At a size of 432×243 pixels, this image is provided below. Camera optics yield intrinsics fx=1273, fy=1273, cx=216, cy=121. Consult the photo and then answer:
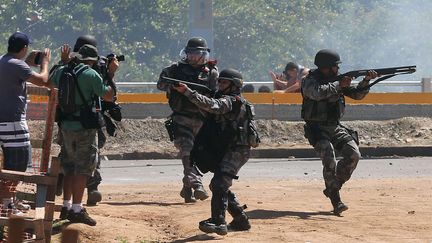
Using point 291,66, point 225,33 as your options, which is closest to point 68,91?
point 291,66

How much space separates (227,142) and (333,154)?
208 cm

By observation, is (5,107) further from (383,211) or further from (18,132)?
(383,211)

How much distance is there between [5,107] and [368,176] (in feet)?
26.8

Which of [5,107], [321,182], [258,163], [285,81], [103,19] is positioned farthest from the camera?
[103,19]

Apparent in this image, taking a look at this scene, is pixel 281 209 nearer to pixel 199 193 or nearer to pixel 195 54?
pixel 199 193

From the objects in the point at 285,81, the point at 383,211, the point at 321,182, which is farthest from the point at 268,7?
the point at 383,211

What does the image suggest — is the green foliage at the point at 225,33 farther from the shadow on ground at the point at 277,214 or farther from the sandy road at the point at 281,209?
the shadow on ground at the point at 277,214

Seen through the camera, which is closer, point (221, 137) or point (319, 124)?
point (221, 137)

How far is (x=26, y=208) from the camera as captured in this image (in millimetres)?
10406

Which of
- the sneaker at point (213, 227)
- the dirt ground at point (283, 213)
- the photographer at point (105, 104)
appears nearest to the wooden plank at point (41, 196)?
the dirt ground at point (283, 213)

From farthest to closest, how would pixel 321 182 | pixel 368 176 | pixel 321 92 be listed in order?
1. pixel 368 176
2. pixel 321 182
3. pixel 321 92

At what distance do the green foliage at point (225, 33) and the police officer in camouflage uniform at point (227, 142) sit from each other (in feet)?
146

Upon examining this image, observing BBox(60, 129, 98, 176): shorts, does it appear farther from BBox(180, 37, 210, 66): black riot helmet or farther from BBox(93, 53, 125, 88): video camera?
BBox(180, 37, 210, 66): black riot helmet

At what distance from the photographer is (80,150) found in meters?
10.7
